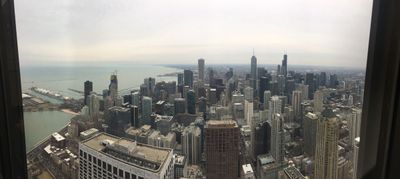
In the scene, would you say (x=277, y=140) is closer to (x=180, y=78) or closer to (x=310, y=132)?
(x=310, y=132)

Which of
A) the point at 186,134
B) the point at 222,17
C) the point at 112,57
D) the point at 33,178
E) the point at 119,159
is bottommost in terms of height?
the point at 33,178

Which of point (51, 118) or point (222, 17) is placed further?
point (51, 118)

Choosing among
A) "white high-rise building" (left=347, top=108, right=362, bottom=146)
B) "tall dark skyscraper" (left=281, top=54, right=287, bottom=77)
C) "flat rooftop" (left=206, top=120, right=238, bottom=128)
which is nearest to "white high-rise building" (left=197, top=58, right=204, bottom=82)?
"flat rooftop" (left=206, top=120, right=238, bottom=128)

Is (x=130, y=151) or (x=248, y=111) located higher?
(x=248, y=111)

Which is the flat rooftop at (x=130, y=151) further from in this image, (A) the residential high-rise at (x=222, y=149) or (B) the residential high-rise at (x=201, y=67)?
(B) the residential high-rise at (x=201, y=67)

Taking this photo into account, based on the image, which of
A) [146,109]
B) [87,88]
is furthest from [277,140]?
[87,88]

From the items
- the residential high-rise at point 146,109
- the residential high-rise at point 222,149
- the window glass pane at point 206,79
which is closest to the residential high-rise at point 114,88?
the window glass pane at point 206,79

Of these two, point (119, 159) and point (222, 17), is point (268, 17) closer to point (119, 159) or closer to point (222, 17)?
point (222, 17)

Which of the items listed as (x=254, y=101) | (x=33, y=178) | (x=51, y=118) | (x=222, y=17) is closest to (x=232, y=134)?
(x=254, y=101)
